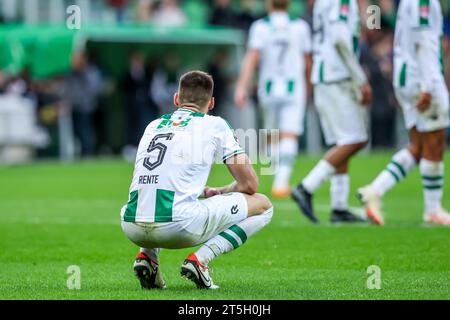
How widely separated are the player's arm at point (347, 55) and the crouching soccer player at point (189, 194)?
14.9 feet

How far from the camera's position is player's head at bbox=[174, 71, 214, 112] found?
27.0 feet

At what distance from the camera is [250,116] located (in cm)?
2938

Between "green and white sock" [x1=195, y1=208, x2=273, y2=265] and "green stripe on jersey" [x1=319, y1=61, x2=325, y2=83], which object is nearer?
"green and white sock" [x1=195, y1=208, x2=273, y2=265]

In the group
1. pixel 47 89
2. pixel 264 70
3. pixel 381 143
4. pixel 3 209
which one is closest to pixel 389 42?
pixel 381 143

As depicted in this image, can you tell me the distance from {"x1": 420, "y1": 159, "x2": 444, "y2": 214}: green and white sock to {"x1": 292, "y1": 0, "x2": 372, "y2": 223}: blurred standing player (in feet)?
2.57

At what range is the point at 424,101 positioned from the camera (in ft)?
40.2

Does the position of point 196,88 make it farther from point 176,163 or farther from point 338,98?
point 338,98

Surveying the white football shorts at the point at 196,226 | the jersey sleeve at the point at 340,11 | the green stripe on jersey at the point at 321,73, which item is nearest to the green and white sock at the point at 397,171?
the green stripe on jersey at the point at 321,73

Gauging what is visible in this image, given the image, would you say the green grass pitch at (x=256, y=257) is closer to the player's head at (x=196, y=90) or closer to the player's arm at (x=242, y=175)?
the player's arm at (x=242, y=175)

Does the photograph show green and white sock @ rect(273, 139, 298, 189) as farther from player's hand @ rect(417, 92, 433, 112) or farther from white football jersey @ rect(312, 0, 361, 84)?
player's hand @ rect(417, 92, 433, 112)

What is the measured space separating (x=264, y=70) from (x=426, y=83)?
546cm

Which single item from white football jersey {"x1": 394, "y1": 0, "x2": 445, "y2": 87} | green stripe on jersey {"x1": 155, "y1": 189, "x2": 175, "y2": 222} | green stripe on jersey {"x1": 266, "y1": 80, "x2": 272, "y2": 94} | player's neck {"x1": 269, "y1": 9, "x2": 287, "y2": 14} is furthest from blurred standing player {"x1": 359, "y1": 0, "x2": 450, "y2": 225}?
green stripe on jersey {"x1": 155, "y1": 189, "x2": 175, "y2": 222}

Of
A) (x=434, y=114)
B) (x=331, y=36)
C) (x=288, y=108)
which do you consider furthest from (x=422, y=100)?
(x=288, y=108)
